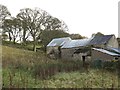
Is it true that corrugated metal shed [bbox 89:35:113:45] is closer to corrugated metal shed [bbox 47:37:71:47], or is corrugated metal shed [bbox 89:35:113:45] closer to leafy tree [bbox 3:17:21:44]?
corrugated metal shed [bbox 47:37:71:47]

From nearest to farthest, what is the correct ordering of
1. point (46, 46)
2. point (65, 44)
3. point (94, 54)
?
point (94, 54), point (65, 44), point (46, 46)

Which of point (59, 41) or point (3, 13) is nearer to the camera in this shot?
point (59, 41)

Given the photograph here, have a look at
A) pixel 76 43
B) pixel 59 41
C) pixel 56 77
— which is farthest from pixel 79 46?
pixel 56 77

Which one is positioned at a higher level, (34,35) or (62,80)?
(34,35)

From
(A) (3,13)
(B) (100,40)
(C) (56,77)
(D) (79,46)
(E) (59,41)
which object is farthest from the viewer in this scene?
(A) (3,13)

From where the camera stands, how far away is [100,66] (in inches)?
946

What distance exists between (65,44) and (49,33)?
6163 millimetres

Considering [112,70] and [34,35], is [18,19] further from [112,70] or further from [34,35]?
[112,70]

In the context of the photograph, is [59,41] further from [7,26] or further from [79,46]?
[7,26]

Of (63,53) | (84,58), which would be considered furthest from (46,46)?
(84,58)

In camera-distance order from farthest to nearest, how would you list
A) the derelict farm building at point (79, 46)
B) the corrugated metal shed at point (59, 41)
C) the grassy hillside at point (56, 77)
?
the corrugated metal shed at point (59, 41)
the derelict farm building at point (79, 46)
the grassy hillside at point (56, 77)

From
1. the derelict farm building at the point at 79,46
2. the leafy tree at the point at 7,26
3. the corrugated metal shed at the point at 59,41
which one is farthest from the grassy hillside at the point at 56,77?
the leafy tree at the point at 7,26

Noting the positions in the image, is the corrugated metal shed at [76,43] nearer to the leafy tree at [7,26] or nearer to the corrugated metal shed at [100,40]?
the corrugated metal shed at [100,40]

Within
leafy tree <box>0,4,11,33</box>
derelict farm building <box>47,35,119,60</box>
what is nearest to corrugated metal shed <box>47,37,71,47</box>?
derelict farm building <box>47,35,119,60</box>
